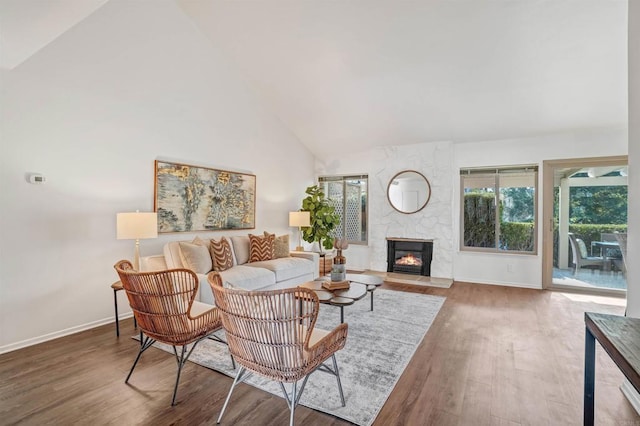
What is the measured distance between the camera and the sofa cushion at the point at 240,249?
15.1 feet

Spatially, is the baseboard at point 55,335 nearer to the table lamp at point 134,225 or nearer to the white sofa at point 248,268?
the white sofa at point 248,268

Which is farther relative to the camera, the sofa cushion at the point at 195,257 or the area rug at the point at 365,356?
the sofa cushion at the point at 195,257

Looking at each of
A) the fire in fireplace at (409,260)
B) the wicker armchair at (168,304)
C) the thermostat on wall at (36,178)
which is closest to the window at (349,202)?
the fire in fireplace at (409,260)

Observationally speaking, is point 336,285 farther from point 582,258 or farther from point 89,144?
point 582,258

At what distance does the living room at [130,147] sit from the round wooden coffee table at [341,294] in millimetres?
1506

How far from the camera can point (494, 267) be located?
565 cm

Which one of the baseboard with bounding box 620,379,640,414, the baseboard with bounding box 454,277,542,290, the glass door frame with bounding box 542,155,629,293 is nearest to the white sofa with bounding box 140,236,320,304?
the baseboard with bounding box 454,277,542,290

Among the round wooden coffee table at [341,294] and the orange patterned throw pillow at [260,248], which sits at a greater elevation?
the orange patterned throw pillow at [260,248]

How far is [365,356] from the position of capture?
9.07 feet

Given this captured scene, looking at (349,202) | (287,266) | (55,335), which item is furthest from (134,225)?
(349,202)

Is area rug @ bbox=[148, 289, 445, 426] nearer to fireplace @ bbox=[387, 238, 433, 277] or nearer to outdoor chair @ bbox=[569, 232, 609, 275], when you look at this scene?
fireplace @ bbox=[387, 238, 433, 277]

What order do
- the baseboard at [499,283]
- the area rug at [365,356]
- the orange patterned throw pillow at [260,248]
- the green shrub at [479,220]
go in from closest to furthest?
the area rug at [365,356]
the orange patterned throw pillow at [260,248]
the baseboard at [499,283]
the green shrub at [479,220]

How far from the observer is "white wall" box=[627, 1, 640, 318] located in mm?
2172

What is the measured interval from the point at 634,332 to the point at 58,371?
3.75 meters
